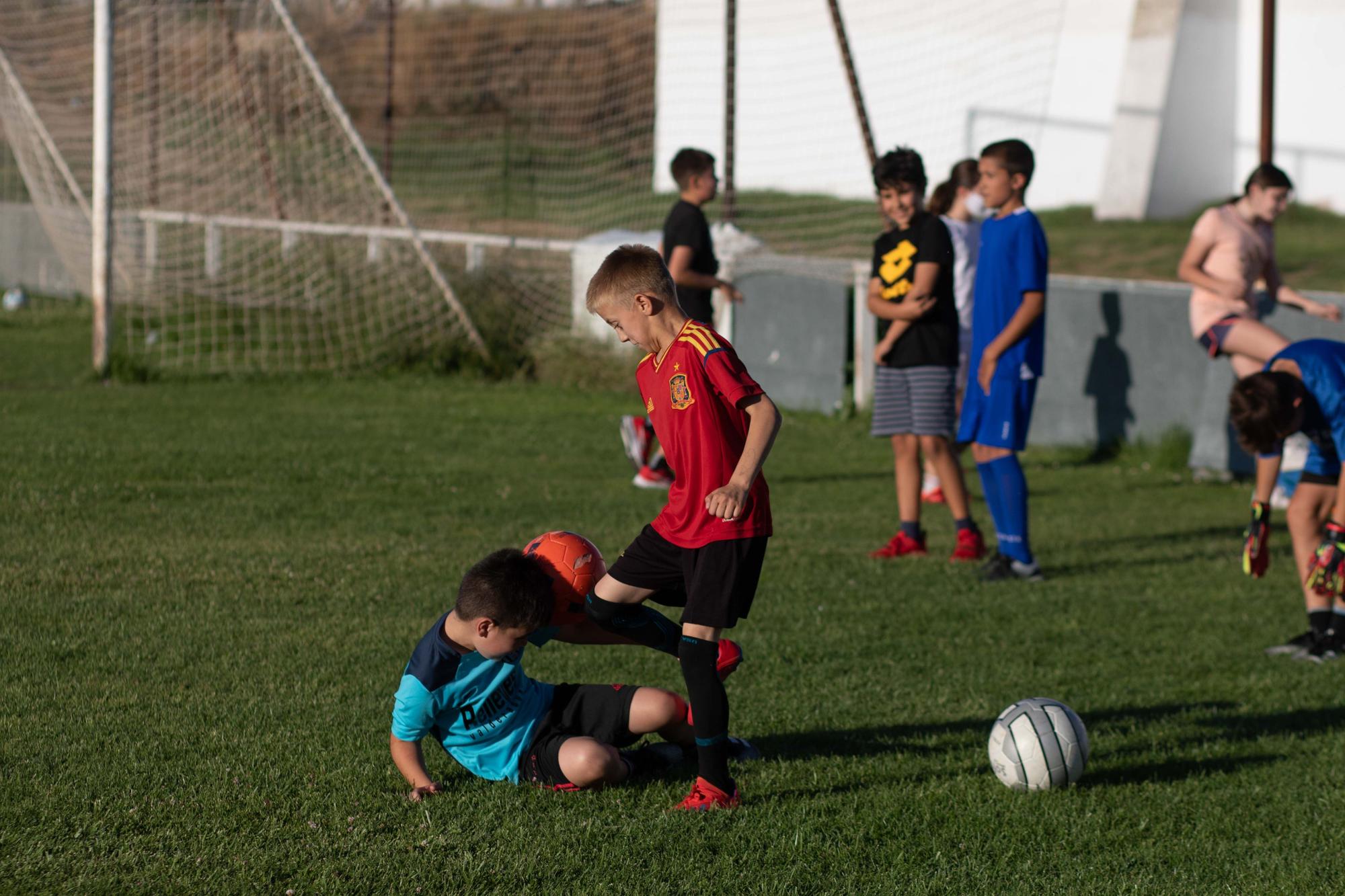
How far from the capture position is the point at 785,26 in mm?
22984

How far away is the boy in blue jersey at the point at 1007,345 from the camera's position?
711cm

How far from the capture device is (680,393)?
3988 mm

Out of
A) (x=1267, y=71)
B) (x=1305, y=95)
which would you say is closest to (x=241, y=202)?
(x=1267, y=71)

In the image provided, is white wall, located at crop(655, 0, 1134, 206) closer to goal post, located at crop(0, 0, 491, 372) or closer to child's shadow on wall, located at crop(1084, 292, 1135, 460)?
goal post, located at crop(0, 0, 491, 372)

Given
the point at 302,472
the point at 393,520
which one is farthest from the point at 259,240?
the point at 393,520

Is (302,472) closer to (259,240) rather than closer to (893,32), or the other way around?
(259,240)

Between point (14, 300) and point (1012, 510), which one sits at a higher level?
point (14, 300)

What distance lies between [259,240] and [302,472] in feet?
19.6

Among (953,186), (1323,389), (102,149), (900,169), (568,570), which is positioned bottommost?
(568,570)

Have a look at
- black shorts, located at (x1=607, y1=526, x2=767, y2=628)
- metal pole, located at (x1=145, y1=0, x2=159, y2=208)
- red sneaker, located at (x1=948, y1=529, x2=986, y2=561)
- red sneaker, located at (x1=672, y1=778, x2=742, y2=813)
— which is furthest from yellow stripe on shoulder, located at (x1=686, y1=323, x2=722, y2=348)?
metal pole, located at (x1=145, y1=0, x2=159, y2=208)

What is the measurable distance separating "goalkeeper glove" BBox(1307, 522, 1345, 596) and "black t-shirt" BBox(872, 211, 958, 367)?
251 centimetres

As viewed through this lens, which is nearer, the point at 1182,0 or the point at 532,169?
the point at 532,169

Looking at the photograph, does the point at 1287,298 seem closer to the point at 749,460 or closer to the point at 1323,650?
the point at 1323,650

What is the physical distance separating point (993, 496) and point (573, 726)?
3689 mm
